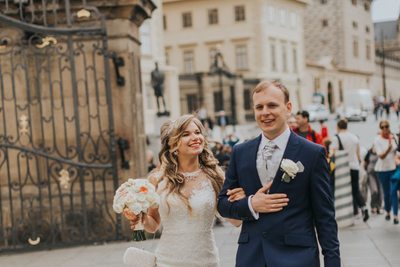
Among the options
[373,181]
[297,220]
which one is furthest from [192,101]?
[297,220]

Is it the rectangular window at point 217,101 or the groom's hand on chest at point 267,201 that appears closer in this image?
the groom's hand on chest at point 267,201

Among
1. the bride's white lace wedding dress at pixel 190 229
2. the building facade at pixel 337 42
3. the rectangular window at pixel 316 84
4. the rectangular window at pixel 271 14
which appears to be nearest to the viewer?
the bride's white lace wedding dress at pixel 190 229

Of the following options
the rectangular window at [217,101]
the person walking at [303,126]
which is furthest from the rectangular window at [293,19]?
the person walking at [303,126]

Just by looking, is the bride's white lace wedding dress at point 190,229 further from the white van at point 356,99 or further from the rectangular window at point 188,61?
the rectangular window at point 188,61

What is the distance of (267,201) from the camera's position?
3.45 m

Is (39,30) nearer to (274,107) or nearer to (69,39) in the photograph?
(69,39)

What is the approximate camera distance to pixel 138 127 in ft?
30.6

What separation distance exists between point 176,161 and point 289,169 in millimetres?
1213

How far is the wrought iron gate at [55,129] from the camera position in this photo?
29.1 ft

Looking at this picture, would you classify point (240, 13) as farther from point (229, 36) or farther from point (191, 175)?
point (191, 175)

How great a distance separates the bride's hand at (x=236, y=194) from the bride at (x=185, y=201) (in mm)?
656

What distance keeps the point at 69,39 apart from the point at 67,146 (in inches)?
54.1

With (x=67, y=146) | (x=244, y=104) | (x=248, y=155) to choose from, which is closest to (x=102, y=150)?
(x=67, y=146)

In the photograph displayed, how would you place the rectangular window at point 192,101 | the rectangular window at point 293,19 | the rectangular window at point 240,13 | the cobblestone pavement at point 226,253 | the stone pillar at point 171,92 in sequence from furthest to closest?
the rectangular window at point 293,19
the rectangular window at point 240,13
the rectangular window at point 192,101
the stone pillar at point 171,92
the cobblestone pavement at point 226,253
